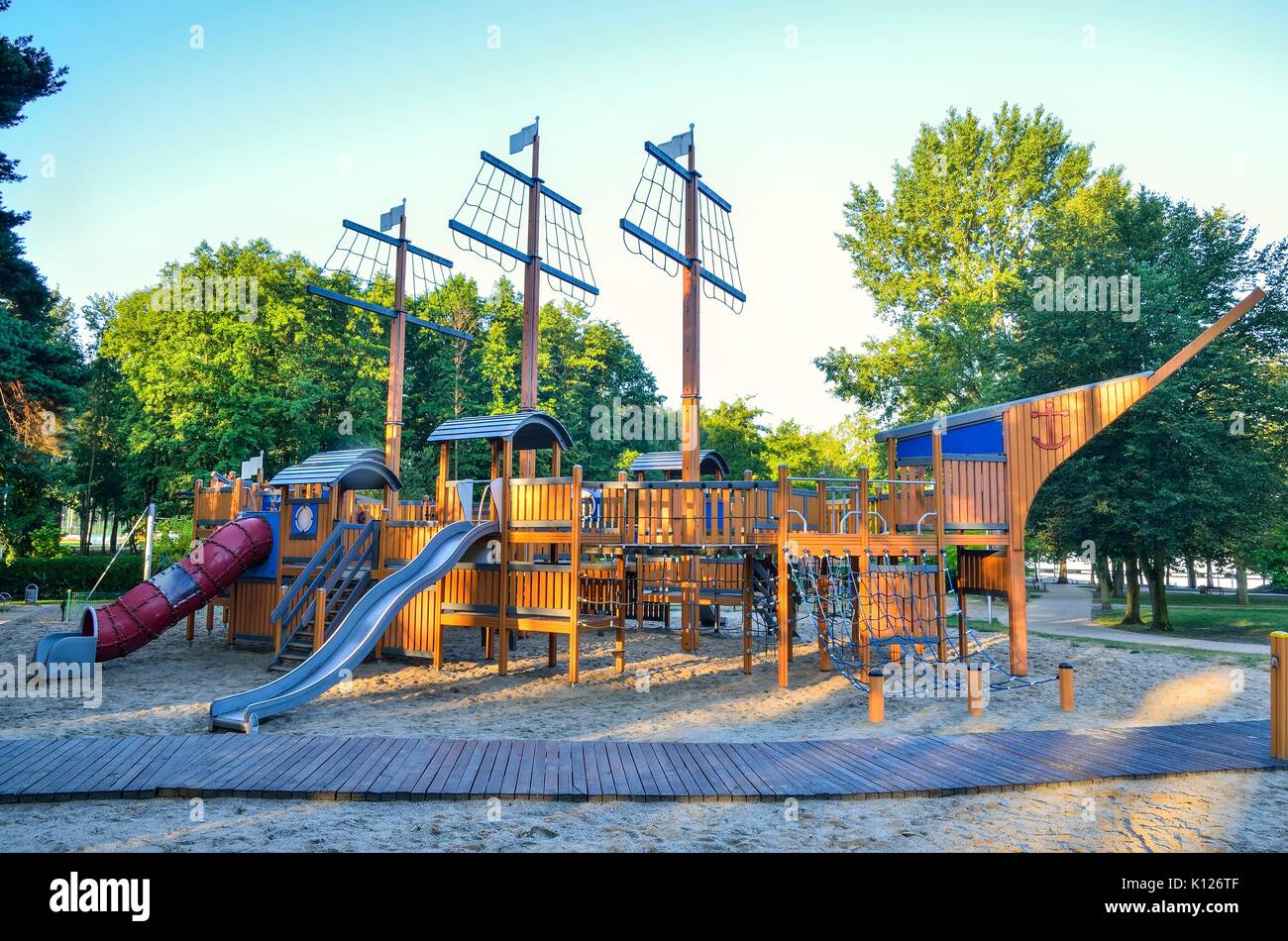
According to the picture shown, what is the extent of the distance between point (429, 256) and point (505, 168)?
6.02m

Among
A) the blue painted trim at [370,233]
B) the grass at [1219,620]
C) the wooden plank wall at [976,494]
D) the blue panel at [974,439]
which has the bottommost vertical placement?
the grass at [1219,620]

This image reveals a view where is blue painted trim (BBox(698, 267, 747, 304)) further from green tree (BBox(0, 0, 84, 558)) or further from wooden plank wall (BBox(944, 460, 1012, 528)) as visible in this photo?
green tree (BBox(0, 0, 84, 558))

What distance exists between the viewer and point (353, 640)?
12867 millimetres

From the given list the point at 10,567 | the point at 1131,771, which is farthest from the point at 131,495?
the point at 1131,771

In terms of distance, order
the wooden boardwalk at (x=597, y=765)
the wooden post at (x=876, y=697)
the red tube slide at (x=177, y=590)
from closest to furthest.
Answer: the wooden boardwalk at (x=597, y=765)
the wooden post at (x=876, y=697)
the red tube slide at (x=177, y=590)

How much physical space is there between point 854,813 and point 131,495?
43677 mm

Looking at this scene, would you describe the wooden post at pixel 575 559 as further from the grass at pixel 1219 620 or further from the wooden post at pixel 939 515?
the grass at pixel 1219 620

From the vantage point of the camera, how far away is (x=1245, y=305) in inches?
582

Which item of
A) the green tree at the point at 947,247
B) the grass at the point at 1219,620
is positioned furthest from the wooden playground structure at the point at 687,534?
the green tree at the point at 947,247

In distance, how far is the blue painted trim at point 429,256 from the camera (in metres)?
24.2

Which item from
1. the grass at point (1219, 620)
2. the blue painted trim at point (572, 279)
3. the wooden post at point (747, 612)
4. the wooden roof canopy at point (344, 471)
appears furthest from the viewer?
the grass at point (1219, 620)

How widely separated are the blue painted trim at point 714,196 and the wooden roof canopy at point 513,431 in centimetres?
755
